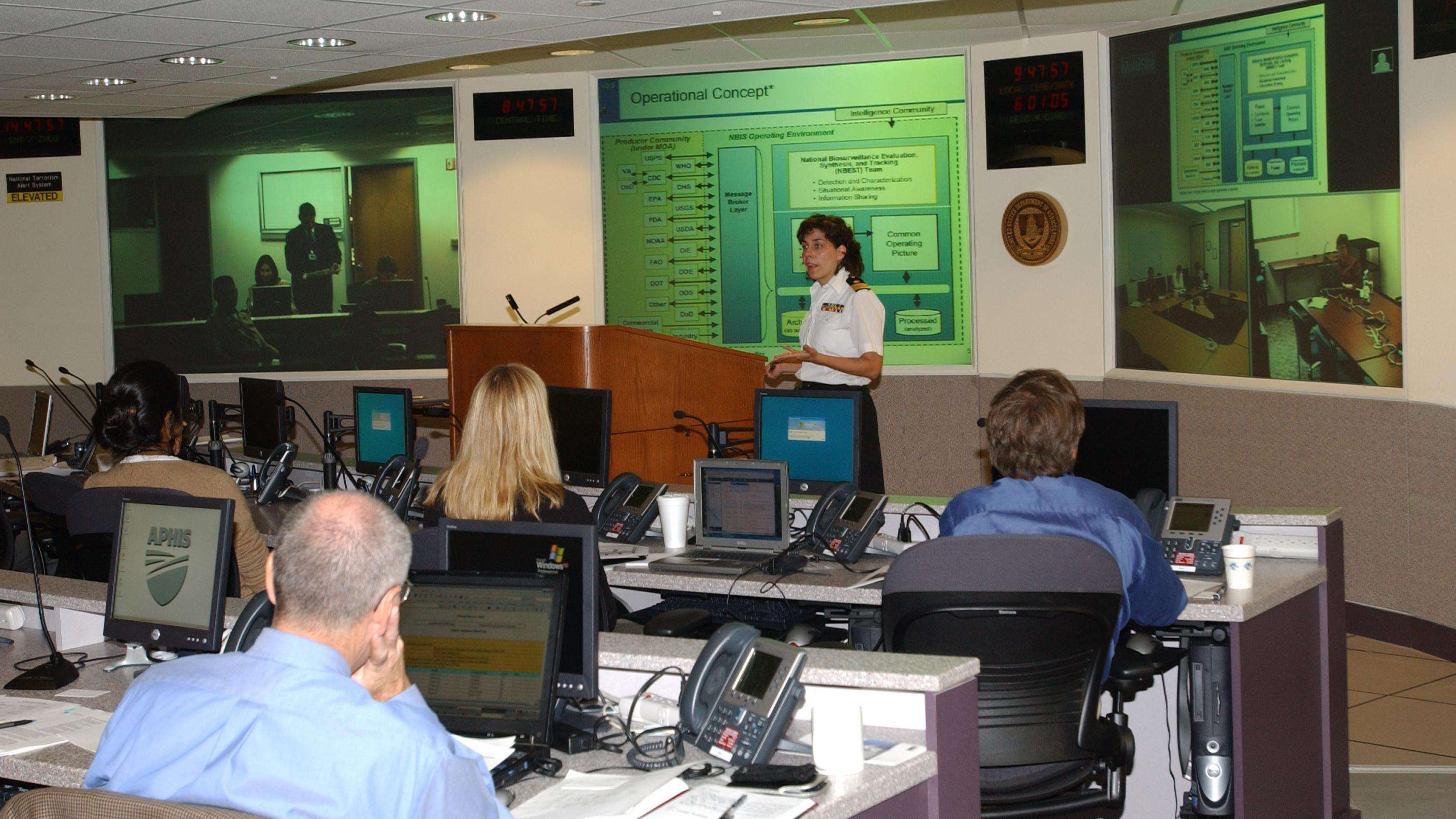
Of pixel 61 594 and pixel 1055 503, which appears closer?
pixel 1055 503

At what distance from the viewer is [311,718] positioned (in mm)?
1671

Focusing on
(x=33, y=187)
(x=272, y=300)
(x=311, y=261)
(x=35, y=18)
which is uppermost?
(x=35, y=18)

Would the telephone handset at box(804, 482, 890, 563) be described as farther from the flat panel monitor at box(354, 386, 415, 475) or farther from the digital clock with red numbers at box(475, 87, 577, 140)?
the digital clock with red numbers at box(475, 87, 577, 140)

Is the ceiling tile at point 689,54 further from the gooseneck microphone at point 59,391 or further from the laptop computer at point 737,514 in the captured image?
the gooseneck microphone at point 59,391

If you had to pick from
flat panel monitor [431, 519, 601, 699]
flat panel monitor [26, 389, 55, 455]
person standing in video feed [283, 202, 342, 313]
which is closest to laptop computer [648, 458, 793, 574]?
flat panel monitor [431, 519, 601, 699]

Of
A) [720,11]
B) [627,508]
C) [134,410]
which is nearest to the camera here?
[134,410]

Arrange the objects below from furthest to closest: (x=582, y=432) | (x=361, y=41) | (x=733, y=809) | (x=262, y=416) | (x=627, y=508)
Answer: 1. (x=262, y=416)
2. (x=361, y=41)
3. (x=582, y=432)
4. (x=627, y=508)
5. (x=733, y=809)

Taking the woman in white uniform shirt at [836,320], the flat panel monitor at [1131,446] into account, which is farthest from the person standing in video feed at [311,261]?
the flat panel monitor at [1131,446]

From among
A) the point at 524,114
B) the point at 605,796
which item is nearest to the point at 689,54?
the point at 524,114

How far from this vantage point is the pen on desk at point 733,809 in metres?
2.00

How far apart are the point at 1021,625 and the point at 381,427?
3646 millimetres

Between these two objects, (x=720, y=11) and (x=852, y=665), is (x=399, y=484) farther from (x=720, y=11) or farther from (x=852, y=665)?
(x=852, y=665)

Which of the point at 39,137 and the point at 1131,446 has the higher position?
the point at 39,137

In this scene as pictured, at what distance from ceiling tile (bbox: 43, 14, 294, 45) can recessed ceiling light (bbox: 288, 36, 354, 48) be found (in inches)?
8.0
